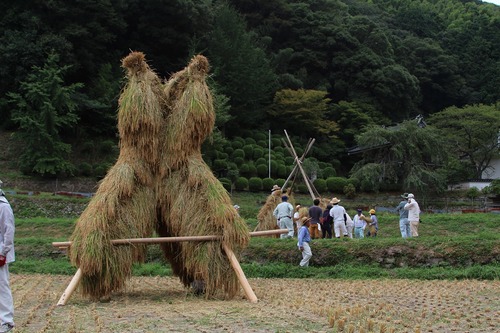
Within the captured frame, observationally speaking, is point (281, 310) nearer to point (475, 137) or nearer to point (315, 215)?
point (315, 215)

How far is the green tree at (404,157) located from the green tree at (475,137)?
6019 mm

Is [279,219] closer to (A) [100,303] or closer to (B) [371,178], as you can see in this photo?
(A) [100,303]

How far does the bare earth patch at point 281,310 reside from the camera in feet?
27.9

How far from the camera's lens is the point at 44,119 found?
40281 mm

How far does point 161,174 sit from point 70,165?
101 feet

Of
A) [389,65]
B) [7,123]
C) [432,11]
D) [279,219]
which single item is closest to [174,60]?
[7,123]

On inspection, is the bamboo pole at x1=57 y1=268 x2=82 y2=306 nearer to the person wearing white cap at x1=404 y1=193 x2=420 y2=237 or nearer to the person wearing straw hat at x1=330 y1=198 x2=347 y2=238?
the person wearing straw hat at x1=330 y1=198 x2=347 y2=238

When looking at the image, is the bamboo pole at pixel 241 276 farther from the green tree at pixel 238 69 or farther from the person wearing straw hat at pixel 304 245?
the green tree at pixel 238 69

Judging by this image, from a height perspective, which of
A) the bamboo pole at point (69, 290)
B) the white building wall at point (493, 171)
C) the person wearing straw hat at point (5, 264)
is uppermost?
the white building wall at point (493, 171)

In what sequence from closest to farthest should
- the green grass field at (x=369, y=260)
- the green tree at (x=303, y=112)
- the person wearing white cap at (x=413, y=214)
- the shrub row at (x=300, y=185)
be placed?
the green grass field at (x=369, y=260) → the person wearing white cap at (x=413, y=214) → the shrub row at (x=300, y=185) → the green tree at (x=303, y=112)

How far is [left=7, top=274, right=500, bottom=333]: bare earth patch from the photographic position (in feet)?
27.9

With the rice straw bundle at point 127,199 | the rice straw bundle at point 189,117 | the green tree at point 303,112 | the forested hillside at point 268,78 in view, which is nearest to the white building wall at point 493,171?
the forested hillside at point 268,78

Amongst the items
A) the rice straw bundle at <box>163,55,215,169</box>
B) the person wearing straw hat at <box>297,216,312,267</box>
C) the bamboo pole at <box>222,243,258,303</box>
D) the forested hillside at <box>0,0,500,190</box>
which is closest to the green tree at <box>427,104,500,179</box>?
the forested hillside at <box>0,0,500,190</box>

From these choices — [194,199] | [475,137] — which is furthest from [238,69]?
[194,199]
